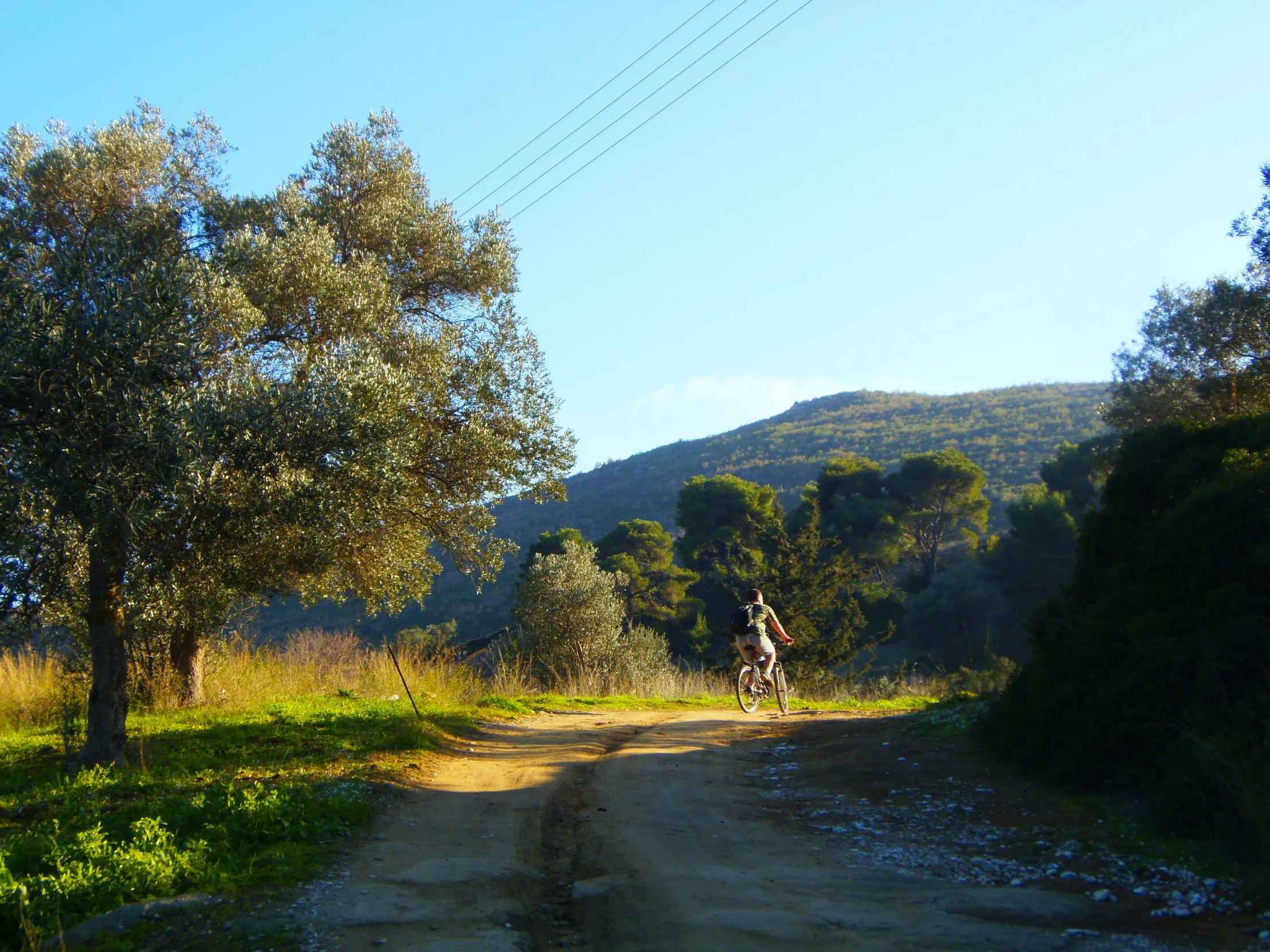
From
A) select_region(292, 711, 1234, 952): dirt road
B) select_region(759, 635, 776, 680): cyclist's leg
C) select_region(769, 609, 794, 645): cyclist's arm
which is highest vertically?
select_region(769, 609, 794, 645): cyclist's arm

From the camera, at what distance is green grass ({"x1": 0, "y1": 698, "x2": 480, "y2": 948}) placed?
182 inches

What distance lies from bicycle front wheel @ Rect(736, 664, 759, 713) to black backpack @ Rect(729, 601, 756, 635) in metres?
0.60

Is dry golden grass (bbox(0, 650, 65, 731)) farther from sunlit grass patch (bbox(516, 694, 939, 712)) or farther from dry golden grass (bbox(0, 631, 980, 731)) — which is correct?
sunlit grass patch (bbox(516, 694, 939, 712))

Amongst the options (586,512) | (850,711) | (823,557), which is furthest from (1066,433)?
(850,711)

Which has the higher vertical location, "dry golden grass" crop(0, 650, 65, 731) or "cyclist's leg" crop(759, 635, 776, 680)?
"dry golden grass" crop(0, 650, 65, 731)

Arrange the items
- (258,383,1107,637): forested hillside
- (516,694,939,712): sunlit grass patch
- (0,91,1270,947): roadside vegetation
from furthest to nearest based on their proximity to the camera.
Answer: (258,383,1107,637): forested hillside → (516,694,939,712): sunlit grass patch → (0,91,1270,947): roadside vegetation

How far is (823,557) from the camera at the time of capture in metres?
43.0

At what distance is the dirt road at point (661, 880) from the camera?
4.07 m

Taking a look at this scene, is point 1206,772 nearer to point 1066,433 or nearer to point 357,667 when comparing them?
point 357,667

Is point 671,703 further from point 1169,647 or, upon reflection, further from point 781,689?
point 1169,647

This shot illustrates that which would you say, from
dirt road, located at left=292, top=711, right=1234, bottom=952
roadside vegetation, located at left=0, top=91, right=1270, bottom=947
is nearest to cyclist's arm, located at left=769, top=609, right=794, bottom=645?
roadside vegetation, located at left=0, top=91, right=1270, bottom=947

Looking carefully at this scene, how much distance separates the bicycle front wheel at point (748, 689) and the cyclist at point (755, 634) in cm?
17

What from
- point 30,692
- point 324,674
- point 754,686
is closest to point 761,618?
point 754,686

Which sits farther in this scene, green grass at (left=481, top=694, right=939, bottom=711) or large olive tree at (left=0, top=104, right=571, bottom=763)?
green grass at (left=481, top=694, right=939, bottom=711)
